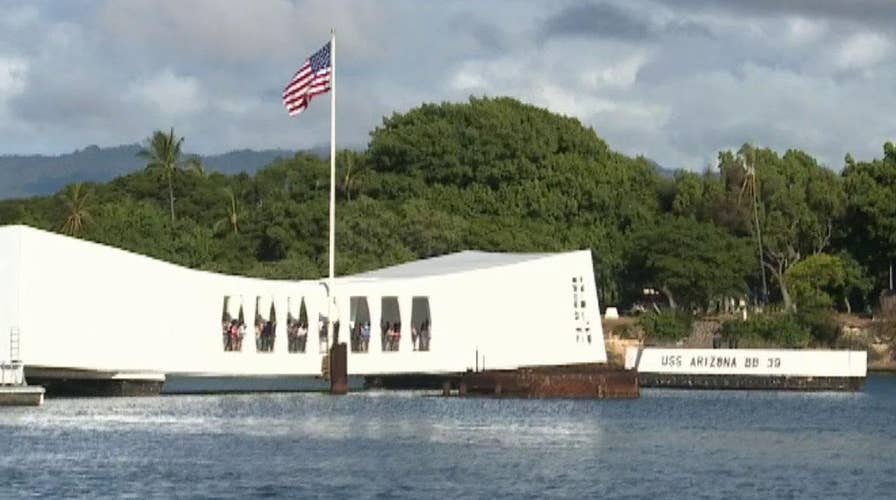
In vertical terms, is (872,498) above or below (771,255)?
below

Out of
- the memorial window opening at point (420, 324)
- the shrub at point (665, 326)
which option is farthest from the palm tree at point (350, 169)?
the memorial window opening at point (420, 324)

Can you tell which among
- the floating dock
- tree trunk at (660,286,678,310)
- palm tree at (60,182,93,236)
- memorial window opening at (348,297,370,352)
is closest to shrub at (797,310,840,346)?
tree trunk at (660,286,678,310)

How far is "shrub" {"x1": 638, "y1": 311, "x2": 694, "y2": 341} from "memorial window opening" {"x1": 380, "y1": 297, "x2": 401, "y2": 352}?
27342mm

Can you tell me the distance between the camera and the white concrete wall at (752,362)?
3312 inches

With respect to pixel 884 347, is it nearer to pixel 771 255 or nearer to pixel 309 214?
pixel 771 255

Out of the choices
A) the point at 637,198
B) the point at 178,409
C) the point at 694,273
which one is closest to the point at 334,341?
the point at 178,409

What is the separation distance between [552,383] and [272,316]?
12.6 meters

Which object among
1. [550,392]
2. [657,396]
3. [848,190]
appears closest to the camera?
[550,392]

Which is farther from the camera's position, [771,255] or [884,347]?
[771,255]

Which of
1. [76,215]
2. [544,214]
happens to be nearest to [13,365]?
[76,215]

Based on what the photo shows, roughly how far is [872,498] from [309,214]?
69.3 m

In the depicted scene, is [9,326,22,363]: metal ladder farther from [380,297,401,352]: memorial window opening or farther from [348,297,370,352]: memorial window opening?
[380,297,401,352]: memorial window opening

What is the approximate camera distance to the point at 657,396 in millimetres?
79312

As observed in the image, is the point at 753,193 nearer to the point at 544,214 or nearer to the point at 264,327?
the point at 544,214
